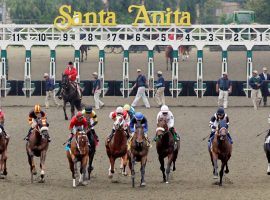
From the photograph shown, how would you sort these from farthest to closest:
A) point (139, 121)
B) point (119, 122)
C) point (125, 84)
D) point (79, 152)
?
point (125, 84) → point (119, 122) → point (79, 152) → point (139, 121)

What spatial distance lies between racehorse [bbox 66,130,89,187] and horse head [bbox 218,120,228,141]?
2.39 metres

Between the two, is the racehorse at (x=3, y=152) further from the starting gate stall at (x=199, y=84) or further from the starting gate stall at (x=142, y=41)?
the starting gate stall at (x=199, y=84)

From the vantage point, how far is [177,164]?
2392 cm

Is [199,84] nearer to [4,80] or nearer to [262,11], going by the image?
[4,80]

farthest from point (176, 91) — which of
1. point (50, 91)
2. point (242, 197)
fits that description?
point (242, 197)

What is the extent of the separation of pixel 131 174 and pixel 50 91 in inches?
626

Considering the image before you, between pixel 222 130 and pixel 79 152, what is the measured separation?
2.59 meters

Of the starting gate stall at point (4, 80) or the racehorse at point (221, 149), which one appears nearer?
the racehorse at point (221, 149)

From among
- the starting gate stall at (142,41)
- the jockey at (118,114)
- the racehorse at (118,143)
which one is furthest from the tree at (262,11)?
the racehorse at (118,143)

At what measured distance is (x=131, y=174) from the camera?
69.2 ft

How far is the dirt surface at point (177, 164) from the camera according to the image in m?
19.8

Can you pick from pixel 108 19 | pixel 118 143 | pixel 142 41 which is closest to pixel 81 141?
pixel 118 143

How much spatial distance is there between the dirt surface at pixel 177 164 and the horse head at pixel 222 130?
2.98 ft

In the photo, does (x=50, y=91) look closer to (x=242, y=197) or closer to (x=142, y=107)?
(x=142, y=107)
